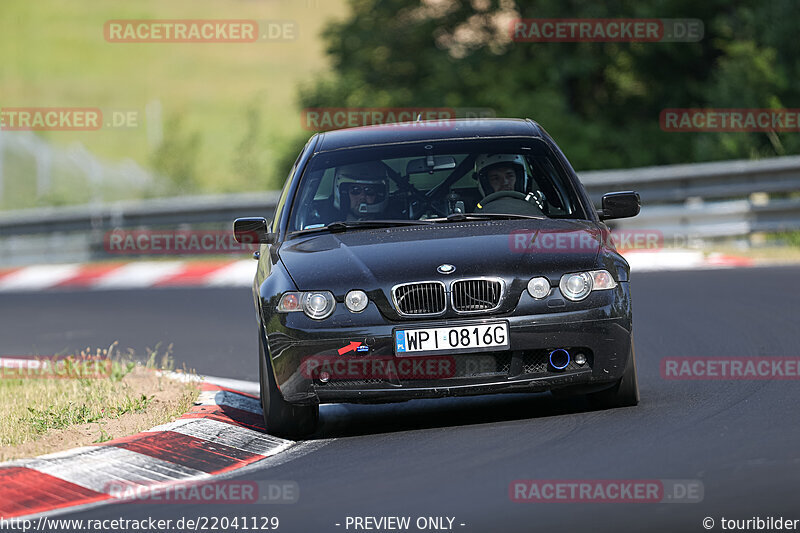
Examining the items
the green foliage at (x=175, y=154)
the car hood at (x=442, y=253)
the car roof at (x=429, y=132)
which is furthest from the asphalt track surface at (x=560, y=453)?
the green foliage at (x=175, y=154)

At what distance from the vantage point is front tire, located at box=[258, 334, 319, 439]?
7836mm

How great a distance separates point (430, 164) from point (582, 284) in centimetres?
168

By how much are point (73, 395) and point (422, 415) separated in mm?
2441

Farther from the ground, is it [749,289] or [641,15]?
[641,15]

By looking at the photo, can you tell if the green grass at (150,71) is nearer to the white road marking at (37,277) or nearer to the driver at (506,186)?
the white road marking at (37,277)

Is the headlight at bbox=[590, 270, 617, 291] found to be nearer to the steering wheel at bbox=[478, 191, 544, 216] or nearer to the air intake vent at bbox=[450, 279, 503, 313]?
the air intake vent at bbox=[450, 279, 503, 313]

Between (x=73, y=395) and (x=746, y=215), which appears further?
(x=746, y=215)

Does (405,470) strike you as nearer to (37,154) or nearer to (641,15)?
(641,15)

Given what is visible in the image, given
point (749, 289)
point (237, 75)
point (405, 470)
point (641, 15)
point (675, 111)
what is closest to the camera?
point (405, 470)

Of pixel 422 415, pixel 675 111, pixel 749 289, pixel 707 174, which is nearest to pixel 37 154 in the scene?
pixel 675 111

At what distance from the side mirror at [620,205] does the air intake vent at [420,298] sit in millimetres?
1591

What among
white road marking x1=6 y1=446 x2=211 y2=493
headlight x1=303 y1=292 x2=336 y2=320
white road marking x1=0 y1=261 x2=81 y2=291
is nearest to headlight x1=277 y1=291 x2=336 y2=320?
headlight x1=303 y1=292 x2=336 y2=320

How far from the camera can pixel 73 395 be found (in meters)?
9.45

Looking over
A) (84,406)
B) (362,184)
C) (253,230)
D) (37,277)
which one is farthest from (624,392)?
(37,277)
